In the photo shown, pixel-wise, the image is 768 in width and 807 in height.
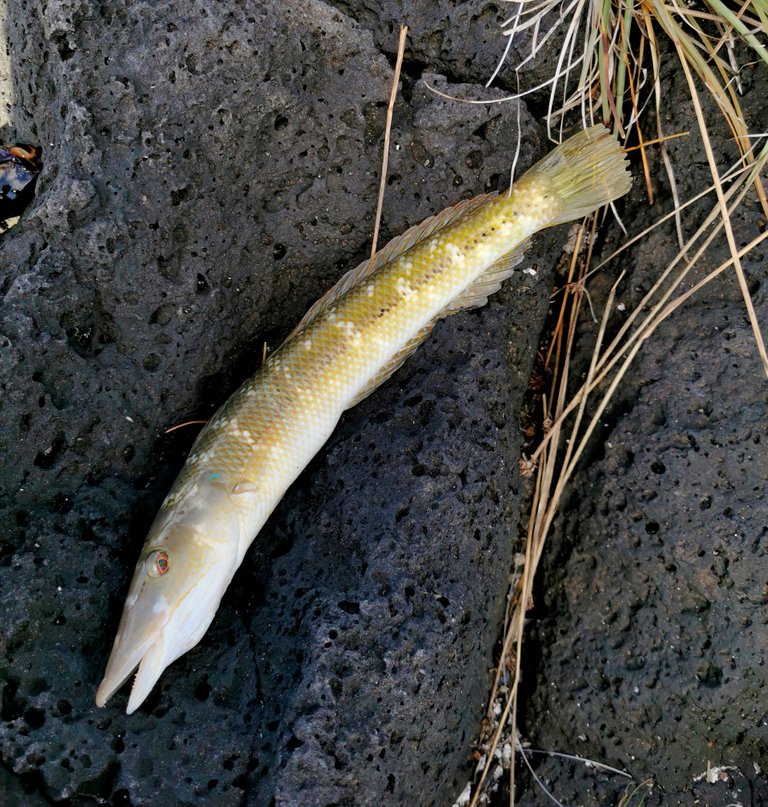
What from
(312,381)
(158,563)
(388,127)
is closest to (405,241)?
(388,127)

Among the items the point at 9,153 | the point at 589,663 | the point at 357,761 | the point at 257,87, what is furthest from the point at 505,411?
the point at 9,153

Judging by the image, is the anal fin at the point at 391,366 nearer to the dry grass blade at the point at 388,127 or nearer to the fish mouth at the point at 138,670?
the dry grass blade at the point at 388,127

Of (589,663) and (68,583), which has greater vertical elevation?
(68,583)

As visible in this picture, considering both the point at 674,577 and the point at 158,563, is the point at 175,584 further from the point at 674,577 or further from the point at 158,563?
the point at 674,577

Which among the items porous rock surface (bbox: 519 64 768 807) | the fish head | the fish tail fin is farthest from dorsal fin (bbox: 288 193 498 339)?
porous rock surface (bbox: 519 64 768 807)

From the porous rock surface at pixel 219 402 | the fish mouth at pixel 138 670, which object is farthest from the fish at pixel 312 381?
the porous rock surface at pixel 219 402

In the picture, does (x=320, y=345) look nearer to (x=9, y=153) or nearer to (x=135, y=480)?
(x=135, y=480)
